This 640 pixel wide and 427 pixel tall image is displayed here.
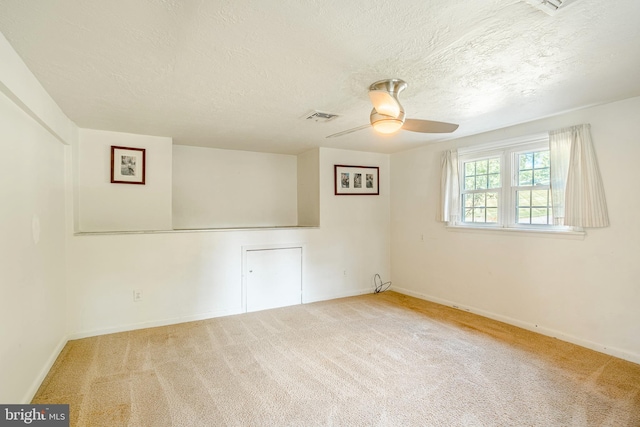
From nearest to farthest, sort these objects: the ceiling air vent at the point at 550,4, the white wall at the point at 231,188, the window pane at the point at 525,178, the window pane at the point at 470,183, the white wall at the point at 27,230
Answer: the ceiling air vent at the point at 550,4 → the white wall at the point at 27,230 → the window pane at the point at 525,178 → the window pane at the point at 470,183 → the white wall at the point at 231,188

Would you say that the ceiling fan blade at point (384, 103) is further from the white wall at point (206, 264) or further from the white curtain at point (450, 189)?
the white wall at point (206, 264)

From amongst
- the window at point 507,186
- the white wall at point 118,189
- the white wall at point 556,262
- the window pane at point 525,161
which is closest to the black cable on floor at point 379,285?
the white wall at point 556,262

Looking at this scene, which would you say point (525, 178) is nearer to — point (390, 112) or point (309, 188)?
point (390, 112)

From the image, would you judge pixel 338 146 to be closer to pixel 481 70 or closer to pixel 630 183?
pixel 481 70

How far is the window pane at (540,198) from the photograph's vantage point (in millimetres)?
3432

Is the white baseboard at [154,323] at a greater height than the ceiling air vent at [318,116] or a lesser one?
lesser

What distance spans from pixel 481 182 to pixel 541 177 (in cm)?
72

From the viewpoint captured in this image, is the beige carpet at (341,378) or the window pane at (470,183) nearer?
the beige carpet at (341,378)

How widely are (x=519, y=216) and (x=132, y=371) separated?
14.2 ft

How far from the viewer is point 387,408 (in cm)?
209

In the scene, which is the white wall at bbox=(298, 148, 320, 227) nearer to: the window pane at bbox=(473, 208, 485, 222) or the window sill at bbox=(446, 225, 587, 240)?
the window sill at bbox=(446, 225, 587, 240)

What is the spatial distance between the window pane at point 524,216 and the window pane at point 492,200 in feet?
1.00

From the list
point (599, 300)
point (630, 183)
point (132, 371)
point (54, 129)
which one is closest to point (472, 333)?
point (599, 300)

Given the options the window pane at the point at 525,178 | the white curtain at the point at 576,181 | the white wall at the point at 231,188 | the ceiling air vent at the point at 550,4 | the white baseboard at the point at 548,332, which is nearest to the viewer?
the ceiling air vent at the point at 550,4
